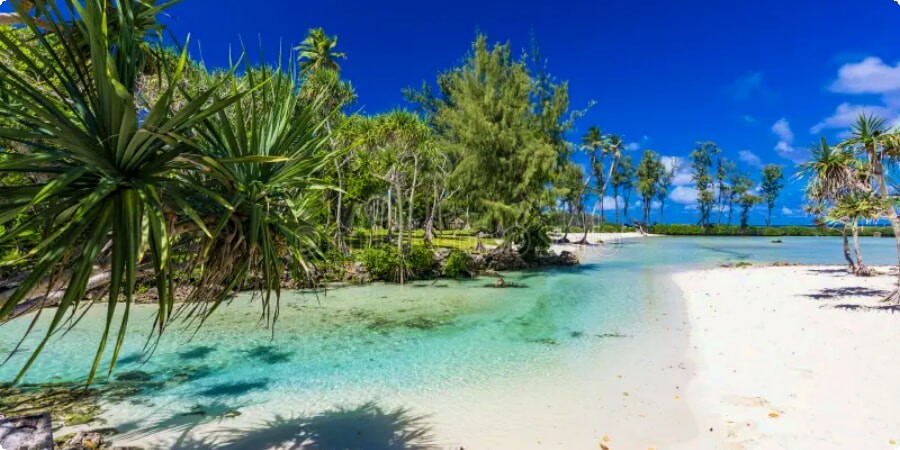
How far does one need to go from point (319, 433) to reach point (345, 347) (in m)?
4.54

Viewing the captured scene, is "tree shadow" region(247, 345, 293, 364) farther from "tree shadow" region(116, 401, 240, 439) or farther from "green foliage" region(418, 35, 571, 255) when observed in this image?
"green foliage" region(418, 35, 571, 255)

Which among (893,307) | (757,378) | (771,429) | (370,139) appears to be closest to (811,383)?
(757,378)

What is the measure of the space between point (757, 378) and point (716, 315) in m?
5.79

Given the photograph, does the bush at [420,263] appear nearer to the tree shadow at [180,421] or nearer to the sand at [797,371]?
the sand at [797,371]

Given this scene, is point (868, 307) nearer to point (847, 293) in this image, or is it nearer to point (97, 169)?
point (847, 293)

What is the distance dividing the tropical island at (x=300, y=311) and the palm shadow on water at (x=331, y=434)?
39 millimetres

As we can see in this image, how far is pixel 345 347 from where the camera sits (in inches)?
412

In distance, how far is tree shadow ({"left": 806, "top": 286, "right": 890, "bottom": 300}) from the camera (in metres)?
13.5

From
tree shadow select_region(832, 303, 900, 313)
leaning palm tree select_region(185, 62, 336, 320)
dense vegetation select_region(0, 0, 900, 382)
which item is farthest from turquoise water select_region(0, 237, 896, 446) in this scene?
tree shadow select_region(832, 303, 900, 313)

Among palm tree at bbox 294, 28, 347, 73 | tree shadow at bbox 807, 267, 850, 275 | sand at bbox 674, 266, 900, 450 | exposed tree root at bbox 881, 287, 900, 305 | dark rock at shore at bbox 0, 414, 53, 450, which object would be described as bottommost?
sand at bbox 674, 266, 900, 450

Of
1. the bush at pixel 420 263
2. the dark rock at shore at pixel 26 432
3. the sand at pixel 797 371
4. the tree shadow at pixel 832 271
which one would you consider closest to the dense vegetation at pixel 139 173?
the dark rock at shore at pixel 26 432

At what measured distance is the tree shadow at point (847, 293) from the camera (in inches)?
531

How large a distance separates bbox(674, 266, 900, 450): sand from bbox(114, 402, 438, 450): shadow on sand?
354 centimetres

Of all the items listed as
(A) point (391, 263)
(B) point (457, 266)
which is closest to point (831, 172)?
(B) point (457, 266)
